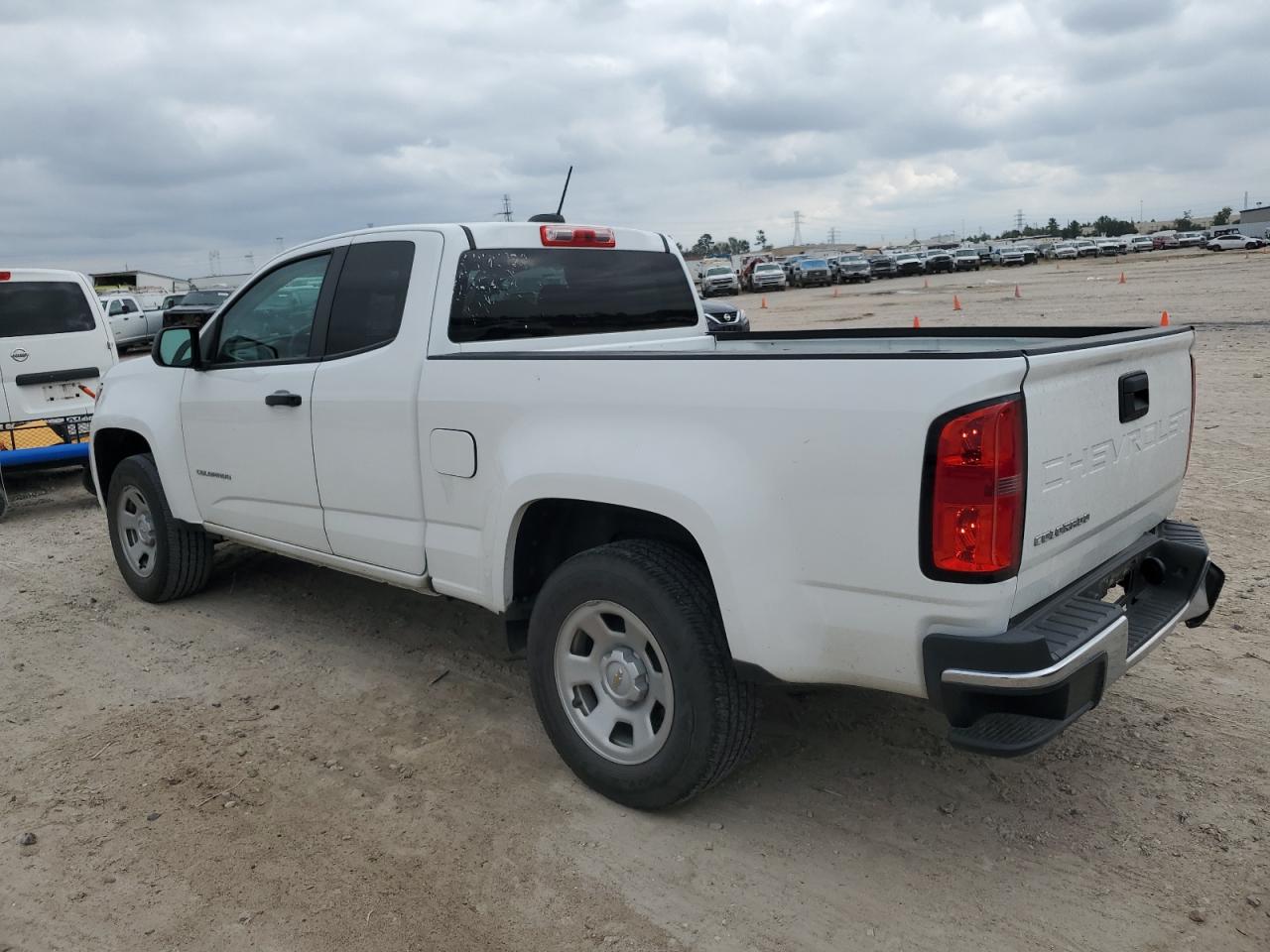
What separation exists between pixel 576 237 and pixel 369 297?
0.94 metres

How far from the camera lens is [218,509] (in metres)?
5.07

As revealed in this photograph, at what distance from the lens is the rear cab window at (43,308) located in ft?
29.1

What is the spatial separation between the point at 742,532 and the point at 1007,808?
4.60 feet

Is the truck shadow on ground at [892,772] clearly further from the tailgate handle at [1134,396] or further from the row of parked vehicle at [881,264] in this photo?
the row of parked vehicle at [881,264]

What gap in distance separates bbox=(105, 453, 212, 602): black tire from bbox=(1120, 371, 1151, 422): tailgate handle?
4.51 metres

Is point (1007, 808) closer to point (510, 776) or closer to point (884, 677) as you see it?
point (884, 677)

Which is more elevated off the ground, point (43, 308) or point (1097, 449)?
point (43, 308)

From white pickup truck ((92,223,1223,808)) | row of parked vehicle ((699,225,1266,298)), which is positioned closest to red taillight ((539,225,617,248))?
white pickup truck ((92,223,1223,808))

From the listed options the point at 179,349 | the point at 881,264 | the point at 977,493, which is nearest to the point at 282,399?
the point at 179,349

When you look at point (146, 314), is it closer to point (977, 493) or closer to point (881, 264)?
point (977, 493)

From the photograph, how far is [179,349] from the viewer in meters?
5.14

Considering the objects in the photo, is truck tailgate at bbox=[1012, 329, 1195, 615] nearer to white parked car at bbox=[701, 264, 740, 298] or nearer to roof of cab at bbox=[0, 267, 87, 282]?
roof of cab at bbox=[0, 267, 87, 282]

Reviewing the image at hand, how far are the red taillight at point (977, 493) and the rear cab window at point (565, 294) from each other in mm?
2118

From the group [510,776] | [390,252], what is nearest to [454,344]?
[390,252]
